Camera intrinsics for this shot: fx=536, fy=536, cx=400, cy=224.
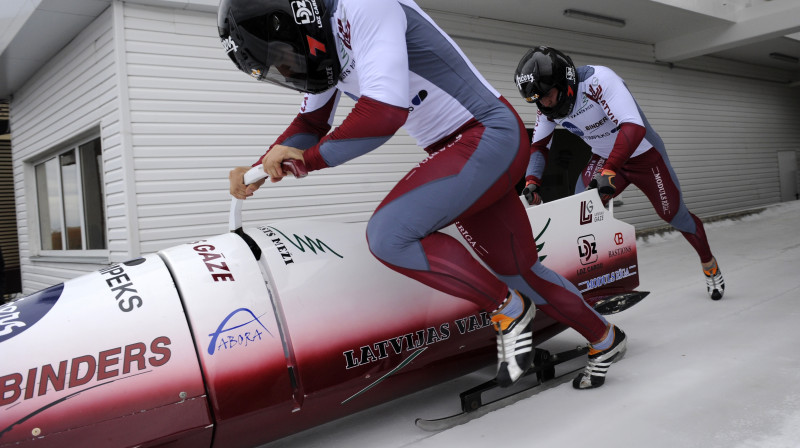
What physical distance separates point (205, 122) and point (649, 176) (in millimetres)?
3935

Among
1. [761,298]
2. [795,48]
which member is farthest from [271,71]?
[795,48]

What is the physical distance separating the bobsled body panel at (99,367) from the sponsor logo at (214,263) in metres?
0.12

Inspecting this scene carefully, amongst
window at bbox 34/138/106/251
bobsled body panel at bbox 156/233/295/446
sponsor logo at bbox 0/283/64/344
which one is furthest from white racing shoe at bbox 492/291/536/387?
window at bbox 34/138/106/251

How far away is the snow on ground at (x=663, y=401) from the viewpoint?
150cm

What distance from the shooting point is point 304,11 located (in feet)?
4.60

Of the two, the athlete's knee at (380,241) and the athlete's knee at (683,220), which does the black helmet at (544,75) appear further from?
the athlete's knee at (380,241)

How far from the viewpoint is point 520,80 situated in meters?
2.54

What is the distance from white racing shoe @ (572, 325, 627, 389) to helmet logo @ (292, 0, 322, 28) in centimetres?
144

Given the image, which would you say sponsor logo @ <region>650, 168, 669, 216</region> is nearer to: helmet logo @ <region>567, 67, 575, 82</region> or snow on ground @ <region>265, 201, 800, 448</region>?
snow on ground @ <region>265, 201, 800, 448</region>

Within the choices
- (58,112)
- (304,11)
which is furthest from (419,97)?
(58,112)

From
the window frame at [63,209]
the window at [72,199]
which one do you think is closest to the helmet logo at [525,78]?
the window frame at [63,209]

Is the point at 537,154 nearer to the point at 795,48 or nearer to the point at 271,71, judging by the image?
the point at 271,71

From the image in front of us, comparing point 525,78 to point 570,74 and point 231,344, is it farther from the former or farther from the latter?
point 231,344

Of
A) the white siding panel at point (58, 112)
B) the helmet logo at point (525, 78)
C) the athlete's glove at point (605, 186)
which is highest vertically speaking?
the white siding panel at point (58, 112)
